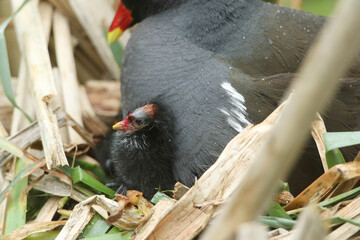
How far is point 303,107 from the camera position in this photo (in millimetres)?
978

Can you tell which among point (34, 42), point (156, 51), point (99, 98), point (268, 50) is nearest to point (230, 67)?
point (268, 50)

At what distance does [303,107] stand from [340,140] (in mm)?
953

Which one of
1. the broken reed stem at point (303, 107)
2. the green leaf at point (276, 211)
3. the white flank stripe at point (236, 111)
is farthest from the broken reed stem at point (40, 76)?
the broken reed stem at point (303, 107)

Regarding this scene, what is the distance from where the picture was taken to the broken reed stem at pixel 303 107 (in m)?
0.94

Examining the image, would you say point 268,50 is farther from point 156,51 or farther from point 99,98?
point 99,98

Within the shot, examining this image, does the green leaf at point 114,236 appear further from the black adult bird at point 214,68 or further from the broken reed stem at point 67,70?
the broken reed stem at point 67,70

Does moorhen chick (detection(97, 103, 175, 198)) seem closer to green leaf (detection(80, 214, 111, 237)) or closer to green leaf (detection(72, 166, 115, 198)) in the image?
green leaf (detection(72, 166, 115, 198))

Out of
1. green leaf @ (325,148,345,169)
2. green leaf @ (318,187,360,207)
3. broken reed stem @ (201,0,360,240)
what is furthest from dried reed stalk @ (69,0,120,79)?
broken reed stem @ (201,0,360,240)

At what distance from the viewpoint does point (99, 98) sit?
3.47m

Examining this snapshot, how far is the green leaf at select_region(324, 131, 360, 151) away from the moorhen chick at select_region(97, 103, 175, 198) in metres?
0.66

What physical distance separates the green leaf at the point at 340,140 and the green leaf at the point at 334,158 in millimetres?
121

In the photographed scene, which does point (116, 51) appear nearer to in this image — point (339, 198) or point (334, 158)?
point (334, 158)

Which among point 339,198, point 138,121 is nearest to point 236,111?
point 138,121

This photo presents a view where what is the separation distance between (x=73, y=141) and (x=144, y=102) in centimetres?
55
